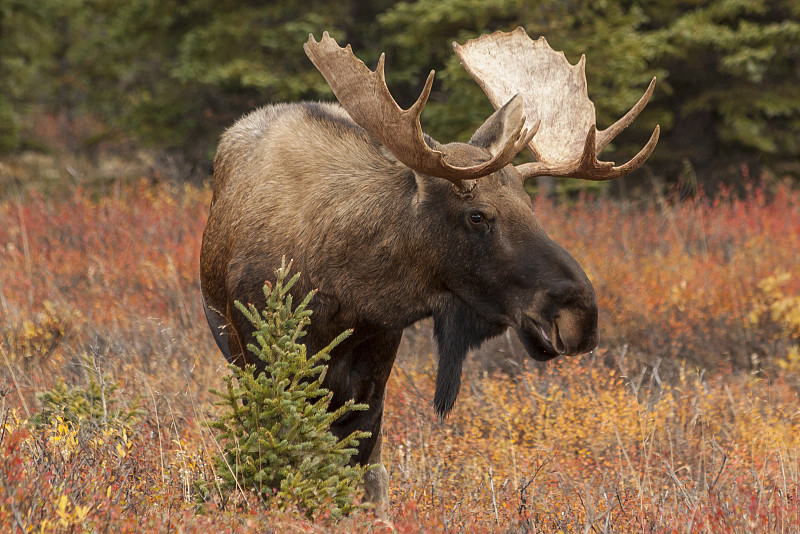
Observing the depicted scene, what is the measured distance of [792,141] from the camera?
12.5m

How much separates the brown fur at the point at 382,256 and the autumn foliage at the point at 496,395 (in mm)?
524

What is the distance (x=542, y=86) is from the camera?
4.74 m

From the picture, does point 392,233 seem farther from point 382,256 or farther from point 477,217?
point 477,217

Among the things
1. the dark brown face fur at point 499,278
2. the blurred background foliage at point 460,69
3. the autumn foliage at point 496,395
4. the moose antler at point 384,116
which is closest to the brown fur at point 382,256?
the dark brown face fur at point 499,278

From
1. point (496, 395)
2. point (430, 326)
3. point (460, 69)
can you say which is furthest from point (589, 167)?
point (460, 69)

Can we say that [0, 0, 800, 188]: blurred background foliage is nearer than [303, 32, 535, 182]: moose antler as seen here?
No

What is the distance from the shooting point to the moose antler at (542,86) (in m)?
4.43

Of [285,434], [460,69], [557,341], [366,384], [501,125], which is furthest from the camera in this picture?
[460,69]

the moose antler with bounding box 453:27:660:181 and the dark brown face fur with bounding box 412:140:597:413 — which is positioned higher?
the moose antler with bounding box 453:27:660:181

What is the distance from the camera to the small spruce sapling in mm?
2961

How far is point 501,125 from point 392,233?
0.67 meters

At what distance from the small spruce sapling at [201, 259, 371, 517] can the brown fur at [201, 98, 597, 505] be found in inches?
32.2

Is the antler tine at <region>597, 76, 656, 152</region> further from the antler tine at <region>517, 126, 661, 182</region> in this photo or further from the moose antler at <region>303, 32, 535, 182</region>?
the moose antler at <region>303, 32, 535, 182</region>

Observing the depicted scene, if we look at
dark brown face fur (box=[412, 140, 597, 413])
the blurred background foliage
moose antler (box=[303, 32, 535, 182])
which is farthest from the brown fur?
the blurred background foliage
